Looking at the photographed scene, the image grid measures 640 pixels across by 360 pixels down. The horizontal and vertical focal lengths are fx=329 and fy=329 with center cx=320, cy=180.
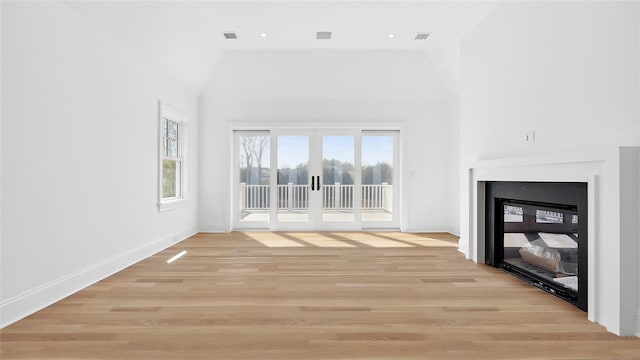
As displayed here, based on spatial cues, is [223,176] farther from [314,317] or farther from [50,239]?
[314,317]

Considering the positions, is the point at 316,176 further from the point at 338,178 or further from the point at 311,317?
the point at 311,317

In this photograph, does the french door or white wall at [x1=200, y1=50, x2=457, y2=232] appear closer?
white wall at [x1=200, y1=50, x2=457, y2=232]

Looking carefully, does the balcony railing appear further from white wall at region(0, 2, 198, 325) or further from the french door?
white wall at region(0, 2, 198, 325)

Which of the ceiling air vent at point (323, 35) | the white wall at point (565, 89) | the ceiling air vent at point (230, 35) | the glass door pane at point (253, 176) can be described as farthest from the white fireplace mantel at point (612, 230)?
the glass door pane at point (253, 176)

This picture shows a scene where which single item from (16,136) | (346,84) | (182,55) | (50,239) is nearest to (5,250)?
(50,239)

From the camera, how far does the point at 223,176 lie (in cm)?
611

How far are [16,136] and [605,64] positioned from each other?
422cm

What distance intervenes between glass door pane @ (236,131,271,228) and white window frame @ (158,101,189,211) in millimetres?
1033

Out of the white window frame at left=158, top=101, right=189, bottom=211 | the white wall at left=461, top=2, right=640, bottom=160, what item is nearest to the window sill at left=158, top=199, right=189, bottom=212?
the white window frame at left=158, top=101, right=189, bottom=211

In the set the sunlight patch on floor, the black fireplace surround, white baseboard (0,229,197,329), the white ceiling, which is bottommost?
the sunlight patch on floor

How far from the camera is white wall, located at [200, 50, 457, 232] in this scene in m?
5.91

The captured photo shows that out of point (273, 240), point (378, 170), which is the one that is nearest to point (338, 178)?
point (378, 170)

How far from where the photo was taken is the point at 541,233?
A: 3.05 meters

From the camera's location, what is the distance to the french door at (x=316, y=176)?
20.7ft
